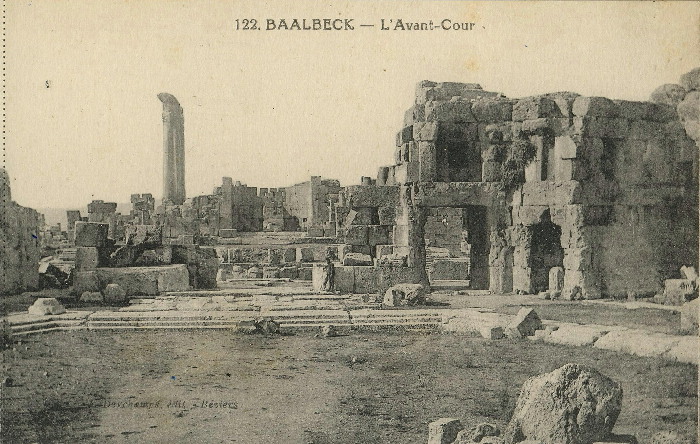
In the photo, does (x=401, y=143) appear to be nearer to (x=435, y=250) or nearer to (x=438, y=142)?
(x=438, y=142)

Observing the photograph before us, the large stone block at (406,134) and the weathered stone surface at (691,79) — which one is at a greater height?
the large stone block at (406,134)

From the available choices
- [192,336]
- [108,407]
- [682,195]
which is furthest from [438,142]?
[108,407]

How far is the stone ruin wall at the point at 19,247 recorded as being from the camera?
13.8 metres

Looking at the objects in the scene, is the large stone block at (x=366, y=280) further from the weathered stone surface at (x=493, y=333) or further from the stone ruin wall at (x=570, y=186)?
the weathered stone surface at (x=493, y=333)

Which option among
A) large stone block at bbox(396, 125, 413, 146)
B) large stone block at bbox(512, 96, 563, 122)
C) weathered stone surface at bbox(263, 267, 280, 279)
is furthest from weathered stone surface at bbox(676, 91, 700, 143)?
weathered stone surface at bbox(263, 267, 280, 279)

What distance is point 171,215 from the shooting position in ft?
109

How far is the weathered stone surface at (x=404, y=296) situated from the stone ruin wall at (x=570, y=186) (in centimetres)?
277

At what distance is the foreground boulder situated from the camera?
5.22 metres

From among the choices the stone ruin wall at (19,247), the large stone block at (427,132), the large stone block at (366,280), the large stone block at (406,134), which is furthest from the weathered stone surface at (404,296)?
the stone ruin wall at (19,247)

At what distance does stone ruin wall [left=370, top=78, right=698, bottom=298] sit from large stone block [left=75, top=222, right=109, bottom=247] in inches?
251

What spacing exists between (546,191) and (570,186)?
719 millimetres

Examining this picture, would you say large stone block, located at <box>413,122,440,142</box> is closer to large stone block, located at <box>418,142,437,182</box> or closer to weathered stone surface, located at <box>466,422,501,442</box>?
large stone block, located at <box>418,142,437,182</box>

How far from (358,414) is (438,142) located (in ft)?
32.3

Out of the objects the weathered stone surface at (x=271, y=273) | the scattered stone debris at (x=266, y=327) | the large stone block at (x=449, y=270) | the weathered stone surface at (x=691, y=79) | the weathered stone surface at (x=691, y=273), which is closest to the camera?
the weathered stone surface at (x=691, y=79)
